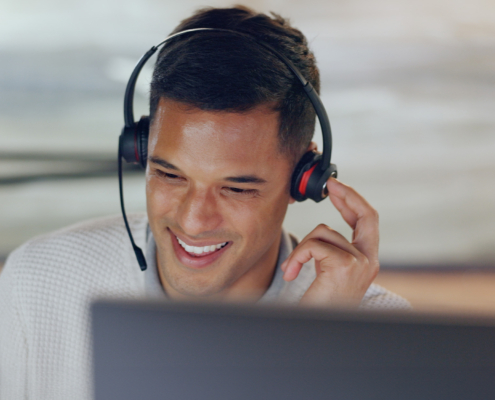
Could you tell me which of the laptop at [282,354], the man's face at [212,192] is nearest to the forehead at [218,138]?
the man's face at [212,192]

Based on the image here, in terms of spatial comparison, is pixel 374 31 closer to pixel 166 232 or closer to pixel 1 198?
pixel 166 232

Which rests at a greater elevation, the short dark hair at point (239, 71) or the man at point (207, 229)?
the short dark hair at point (239, 71)

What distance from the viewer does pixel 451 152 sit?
2.93m

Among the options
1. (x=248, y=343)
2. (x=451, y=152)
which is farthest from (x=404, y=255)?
(x=248, y=343)

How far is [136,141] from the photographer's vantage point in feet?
3.74

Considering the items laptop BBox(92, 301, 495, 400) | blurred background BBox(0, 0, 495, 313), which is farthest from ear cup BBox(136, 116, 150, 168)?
blurred background BBox(0, 0, 495, 313)

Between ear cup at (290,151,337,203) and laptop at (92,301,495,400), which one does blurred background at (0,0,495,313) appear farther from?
laptop at (92,301,495,400)

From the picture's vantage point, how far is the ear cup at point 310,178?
1.07m

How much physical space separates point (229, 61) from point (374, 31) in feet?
6.79

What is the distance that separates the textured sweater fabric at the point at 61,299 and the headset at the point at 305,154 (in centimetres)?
12

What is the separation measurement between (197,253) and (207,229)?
0.34ft

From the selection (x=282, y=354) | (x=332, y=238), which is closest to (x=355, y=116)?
(x=332, y=238)

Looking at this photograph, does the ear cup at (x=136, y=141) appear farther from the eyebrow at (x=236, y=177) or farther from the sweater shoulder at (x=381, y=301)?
the sweater shoulder at (x=381, y=301)

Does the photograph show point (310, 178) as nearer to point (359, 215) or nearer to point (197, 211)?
point (359, 215)
